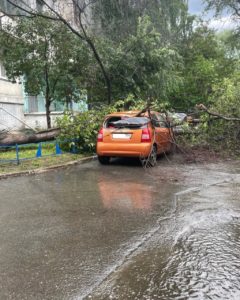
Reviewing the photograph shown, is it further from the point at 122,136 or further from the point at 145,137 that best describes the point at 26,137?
the point at 145,137

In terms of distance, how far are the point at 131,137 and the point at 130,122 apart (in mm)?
484

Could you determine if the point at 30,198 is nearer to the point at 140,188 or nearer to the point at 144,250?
the point at 140,188

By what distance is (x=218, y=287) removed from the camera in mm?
3424

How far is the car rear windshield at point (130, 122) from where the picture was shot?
10191mm

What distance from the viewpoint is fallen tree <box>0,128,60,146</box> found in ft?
40.0

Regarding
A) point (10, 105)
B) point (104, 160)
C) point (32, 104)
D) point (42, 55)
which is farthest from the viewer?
point (32, 104)

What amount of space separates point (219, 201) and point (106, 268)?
10.8 feet

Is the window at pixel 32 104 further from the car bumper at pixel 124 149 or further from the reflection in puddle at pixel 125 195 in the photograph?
→ the reflection in puddle at pixel 125 195

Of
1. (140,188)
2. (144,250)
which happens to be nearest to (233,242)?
(144,250)

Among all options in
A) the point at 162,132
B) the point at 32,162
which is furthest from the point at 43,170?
the point at 162,132

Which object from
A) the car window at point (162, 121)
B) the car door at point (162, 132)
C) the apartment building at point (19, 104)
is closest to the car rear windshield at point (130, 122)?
the car door at point (162, 132)

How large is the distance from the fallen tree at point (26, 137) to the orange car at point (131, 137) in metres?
2.86

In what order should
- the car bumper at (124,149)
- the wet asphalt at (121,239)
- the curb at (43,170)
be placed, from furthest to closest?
the car bumper at (124,149) → the curb at (43,170) → the wet asphalt at (121,239)

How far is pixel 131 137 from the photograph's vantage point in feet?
33.3
